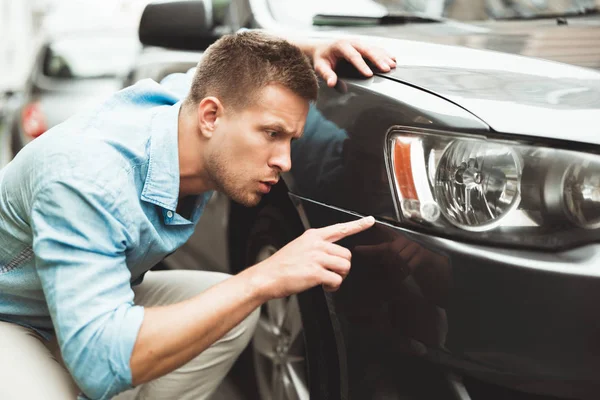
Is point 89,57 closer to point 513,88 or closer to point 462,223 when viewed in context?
point 513,88

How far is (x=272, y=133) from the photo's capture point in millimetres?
1889

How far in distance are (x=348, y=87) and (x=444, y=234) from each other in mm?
505

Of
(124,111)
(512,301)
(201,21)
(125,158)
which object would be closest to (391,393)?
(512,301)

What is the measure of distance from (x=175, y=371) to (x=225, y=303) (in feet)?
2.76

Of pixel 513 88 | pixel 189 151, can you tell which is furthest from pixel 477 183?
pixel 189 151

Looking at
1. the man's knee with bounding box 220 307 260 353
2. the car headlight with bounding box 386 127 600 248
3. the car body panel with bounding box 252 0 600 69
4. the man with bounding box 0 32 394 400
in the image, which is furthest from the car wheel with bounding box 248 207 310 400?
the car body panel with bounding box 252 0 600 69

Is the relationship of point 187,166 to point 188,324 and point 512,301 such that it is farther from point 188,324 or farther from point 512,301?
point 512,301

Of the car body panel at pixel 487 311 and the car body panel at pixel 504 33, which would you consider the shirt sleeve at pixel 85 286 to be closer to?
the car body panel at pixel 487 311

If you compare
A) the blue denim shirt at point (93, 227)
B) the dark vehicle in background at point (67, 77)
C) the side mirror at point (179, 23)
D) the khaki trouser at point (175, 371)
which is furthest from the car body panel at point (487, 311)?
the dark vehicle in background at point (67, 77)

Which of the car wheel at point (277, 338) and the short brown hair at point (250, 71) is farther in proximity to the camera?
the car wheel at point (277, 338)

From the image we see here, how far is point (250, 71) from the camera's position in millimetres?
1904

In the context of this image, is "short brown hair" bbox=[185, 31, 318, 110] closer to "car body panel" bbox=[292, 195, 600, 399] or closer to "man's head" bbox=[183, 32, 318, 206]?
"man's head" bbox=[183, 32, 318, 206]

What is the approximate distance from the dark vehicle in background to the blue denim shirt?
3183 mm

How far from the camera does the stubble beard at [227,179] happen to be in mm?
1921
